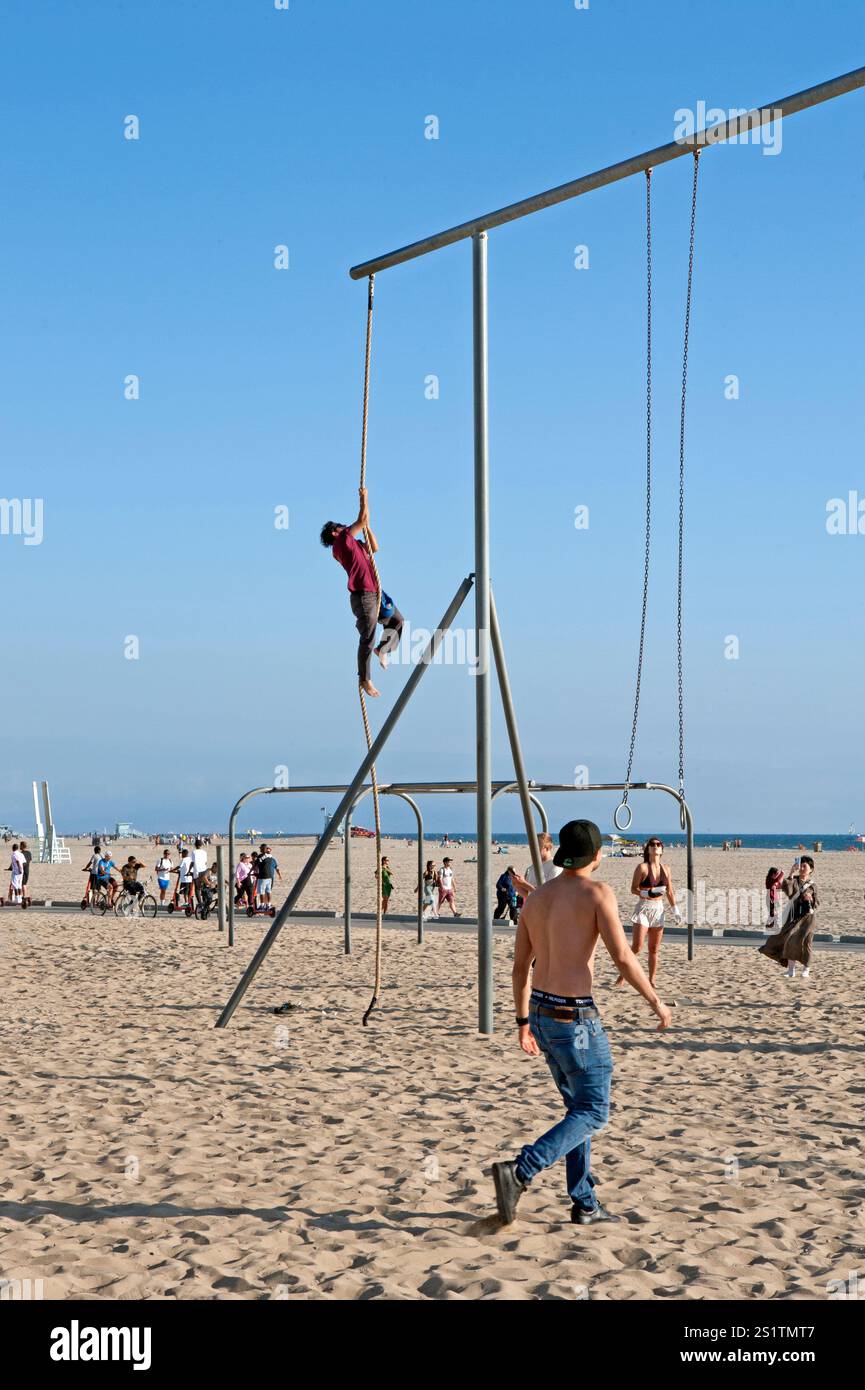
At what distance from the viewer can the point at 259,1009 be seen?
12203 mm

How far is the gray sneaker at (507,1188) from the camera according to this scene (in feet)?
16.7

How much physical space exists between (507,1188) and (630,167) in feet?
21.5

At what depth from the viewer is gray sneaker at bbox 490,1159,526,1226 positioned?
16.7 feet

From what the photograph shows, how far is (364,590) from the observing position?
944 cm

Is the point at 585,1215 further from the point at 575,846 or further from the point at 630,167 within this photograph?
the point at 630,167

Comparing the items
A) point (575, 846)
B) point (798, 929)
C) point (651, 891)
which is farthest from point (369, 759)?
point (798, 929)

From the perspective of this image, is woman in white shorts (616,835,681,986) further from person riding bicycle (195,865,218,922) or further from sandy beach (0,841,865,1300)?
person riding bicycle (195,865,218,922)

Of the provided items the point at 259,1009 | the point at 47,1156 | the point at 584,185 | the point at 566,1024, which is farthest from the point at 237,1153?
the point at 584,185

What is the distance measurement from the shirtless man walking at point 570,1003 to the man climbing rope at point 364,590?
4.53m

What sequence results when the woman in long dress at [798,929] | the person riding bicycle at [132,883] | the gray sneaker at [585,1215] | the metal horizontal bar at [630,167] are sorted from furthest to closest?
the person riding bicycle at [132,883] < the woman in long dress at [798,929] < the metal horizontal bar at [630,167] < the gray sneaker at [585,1215]

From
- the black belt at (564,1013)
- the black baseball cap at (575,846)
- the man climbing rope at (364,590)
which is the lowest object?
the black belt at (564,1013)

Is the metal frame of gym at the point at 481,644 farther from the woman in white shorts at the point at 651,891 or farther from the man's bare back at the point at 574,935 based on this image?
the man's bare back at the point at 574,935

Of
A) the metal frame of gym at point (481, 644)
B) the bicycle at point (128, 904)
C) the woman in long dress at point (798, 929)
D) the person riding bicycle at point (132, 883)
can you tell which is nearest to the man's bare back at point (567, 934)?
the metal frame of gym at point (481, 644)

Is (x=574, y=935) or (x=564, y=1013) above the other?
(x=574, y=935)
